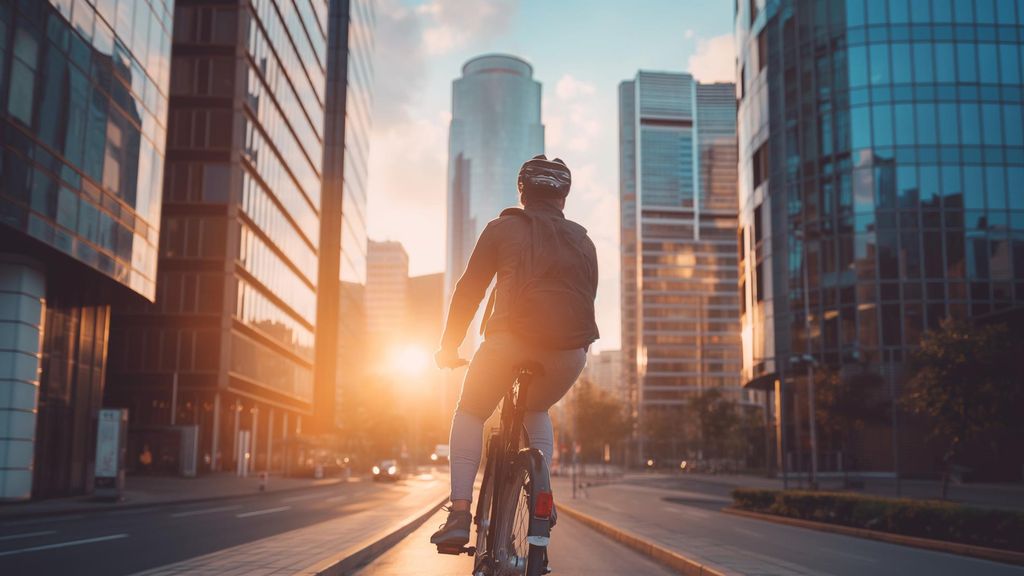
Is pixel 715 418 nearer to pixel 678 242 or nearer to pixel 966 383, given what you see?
pixel 966 383

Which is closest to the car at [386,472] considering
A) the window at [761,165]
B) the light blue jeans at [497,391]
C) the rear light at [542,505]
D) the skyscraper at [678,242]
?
the window at [761,165]

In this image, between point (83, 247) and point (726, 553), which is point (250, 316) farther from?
point (726, 553)

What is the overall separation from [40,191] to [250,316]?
29.9 meters

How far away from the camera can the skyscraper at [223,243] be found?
1866 inches

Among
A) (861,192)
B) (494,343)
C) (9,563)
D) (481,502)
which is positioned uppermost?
(861,192)

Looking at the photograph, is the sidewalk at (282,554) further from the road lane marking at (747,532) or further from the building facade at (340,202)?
the building facade at (340,202)

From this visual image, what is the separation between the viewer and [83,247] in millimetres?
24969

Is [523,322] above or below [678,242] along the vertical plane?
below

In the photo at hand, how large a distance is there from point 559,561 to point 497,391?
22.2 feet

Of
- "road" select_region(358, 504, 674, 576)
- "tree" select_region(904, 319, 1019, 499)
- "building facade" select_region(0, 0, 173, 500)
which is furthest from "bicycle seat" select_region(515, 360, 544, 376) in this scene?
"tree" select_region(904, 319, 1019, 499)

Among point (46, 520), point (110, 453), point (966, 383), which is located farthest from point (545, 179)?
point (966, 383)

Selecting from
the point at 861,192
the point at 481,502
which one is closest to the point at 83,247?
the point at 481,502

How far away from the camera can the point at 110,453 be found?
26.1 m

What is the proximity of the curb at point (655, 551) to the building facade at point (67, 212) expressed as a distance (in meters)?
15.1
